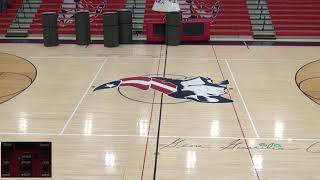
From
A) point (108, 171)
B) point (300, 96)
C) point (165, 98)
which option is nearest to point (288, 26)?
point (300, 96)

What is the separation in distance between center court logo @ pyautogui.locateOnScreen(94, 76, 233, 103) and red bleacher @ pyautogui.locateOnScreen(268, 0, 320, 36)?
8.81 m

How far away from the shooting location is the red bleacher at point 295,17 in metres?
21.4

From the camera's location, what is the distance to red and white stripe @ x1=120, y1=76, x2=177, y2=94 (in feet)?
43.1

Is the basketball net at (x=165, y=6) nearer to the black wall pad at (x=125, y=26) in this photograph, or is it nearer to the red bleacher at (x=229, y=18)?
the black wall pad at (x=125, y=26)

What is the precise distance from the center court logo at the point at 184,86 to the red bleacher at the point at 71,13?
8.23 m

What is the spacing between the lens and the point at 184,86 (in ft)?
44.0

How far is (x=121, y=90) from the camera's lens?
43.2 feet

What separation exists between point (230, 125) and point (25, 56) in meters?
9.67

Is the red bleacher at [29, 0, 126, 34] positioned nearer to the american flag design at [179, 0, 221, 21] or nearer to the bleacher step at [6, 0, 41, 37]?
the bleacher step at [6, 0, 41, 37]

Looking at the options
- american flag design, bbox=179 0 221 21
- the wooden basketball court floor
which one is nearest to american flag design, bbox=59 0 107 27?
american flag design, bbox=179 0 221 21

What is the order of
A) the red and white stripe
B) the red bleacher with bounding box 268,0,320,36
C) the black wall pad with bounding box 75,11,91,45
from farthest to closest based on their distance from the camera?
the red bleacher with bounding box 268,0,320,36 < the black wall pad with bounding box 75,11,91,45 < the red and white stripe

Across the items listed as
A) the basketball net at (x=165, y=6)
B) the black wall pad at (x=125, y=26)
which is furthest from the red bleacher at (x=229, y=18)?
the basketball net at (x=165, y=6)

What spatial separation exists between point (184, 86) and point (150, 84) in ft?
3.28

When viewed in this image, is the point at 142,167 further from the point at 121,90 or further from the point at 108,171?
the point at 121,90
